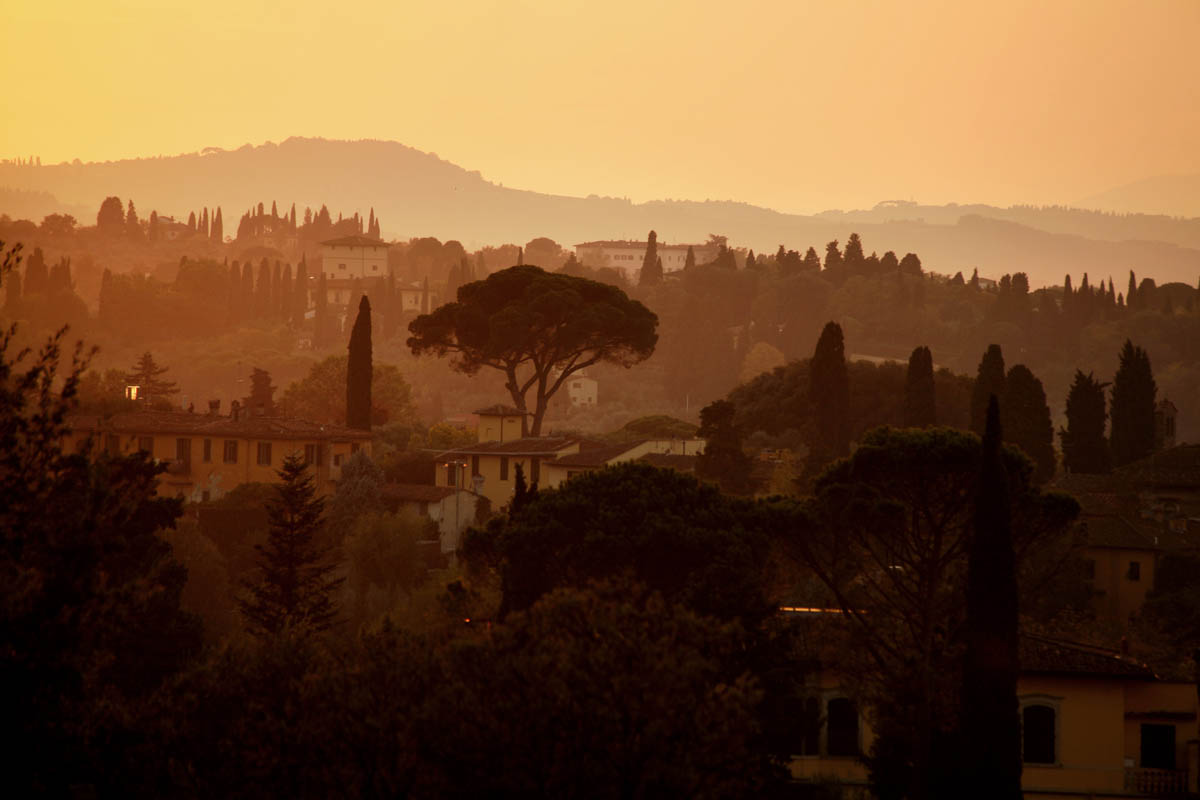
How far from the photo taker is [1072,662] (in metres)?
27.0

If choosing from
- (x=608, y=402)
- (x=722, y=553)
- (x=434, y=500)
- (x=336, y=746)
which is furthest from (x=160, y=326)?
(x=336, y=746)

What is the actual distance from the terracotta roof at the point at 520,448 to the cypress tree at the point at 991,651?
25.9 metres

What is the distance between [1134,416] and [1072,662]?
3836cm

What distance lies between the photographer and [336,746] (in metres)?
16.8

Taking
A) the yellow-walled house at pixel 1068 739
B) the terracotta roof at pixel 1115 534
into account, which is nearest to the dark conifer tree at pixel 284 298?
the terracotta roof at pixel 1115 534

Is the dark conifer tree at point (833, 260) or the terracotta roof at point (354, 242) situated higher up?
the terracotta roof at point (354, 242)

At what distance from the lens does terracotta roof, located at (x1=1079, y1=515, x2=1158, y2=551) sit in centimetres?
4244

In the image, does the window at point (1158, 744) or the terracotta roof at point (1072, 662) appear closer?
the terracotta roof at point (1072, 662)

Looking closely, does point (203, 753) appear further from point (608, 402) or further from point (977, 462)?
point (608, 402)

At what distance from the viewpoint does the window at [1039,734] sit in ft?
87.6

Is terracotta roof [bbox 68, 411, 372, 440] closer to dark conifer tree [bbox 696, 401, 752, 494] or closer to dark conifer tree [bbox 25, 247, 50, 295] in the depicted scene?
dark conifer tree [bbox 696, 401, 752, 494]

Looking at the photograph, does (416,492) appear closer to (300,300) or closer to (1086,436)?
(1086,436)

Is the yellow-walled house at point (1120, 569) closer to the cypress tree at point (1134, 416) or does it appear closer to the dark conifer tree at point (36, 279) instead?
the cypress tree at point (1134, 416)

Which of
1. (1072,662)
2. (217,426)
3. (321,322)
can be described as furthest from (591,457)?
(321,322)
